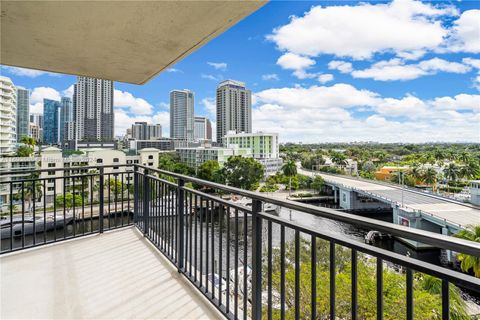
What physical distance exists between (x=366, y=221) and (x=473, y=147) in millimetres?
42435

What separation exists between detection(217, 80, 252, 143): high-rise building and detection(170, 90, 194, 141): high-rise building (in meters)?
7.19

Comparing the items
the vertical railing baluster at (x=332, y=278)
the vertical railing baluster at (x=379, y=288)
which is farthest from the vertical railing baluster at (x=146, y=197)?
the vertical railing baluster at (x=379, y=288)

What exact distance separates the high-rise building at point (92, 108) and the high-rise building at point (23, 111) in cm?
635

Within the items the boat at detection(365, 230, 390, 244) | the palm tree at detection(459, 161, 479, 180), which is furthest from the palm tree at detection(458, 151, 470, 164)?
the boat at detection(365, 230, 390, 244)

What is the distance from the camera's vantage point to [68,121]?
34094mm

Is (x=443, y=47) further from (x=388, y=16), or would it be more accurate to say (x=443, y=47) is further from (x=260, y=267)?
(x=260, y=267)

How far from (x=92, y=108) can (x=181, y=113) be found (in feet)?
81.7

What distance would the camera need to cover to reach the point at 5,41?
6.04 feet

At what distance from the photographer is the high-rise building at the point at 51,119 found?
3356cm

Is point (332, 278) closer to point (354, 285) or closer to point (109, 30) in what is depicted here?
point (354, 285)

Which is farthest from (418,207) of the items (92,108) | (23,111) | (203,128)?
(203,128)

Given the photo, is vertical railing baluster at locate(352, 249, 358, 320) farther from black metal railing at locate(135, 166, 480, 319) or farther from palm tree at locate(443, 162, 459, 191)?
palm tree at locate(443, 162, 459, 191)

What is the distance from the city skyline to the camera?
36469 mm

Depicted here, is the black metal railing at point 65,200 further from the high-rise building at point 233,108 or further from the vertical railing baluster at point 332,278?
the high-rise building at point 233,108
